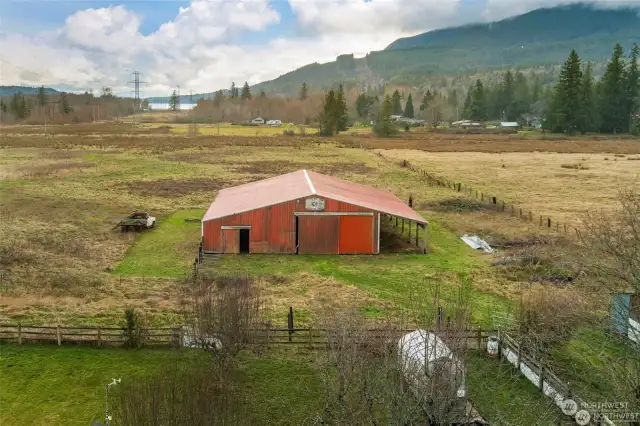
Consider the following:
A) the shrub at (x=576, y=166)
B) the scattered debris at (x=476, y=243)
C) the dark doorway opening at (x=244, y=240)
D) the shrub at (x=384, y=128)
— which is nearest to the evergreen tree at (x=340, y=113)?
the shrub at (x=384, y=128)

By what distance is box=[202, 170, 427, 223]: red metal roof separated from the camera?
32.1 m

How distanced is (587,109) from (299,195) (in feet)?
353

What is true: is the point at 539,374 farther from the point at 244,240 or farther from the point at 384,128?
the point at 384,128

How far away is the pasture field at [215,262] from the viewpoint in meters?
17.5

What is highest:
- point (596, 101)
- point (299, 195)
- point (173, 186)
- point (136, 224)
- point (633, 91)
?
point (633, 91)

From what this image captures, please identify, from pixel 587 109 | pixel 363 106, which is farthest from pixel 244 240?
pixel 363 106

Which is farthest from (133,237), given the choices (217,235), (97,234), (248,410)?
(248,410)

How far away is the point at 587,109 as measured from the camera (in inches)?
4722

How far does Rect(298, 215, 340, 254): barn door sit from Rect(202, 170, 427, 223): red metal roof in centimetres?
131

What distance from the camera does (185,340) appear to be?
18469 millimetres

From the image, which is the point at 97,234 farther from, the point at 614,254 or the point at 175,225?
the point at 614,254

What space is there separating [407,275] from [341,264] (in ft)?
12.5

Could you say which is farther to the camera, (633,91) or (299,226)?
(633,91)
